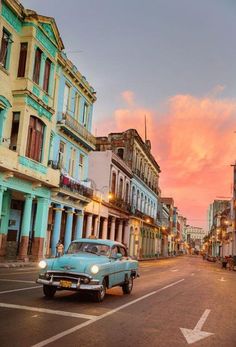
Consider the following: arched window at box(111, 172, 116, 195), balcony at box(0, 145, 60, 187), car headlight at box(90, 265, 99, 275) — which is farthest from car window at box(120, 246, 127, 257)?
arched window at box(111, 172, 116, 195)

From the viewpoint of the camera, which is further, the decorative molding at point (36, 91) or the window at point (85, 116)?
the window at point (85, 116)

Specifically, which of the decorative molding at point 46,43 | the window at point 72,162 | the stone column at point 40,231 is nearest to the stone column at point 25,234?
the stone column at point 40,231

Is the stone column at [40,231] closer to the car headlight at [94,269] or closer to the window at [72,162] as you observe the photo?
the window at [72,162]

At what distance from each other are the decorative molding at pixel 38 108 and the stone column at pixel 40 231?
18.5 feet

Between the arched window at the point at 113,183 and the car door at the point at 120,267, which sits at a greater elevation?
the arched window at the point at 113,183

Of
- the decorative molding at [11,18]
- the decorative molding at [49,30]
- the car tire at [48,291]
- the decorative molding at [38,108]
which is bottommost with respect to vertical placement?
the car tire at [48,291]

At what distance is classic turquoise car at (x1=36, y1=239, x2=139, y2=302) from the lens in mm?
10828

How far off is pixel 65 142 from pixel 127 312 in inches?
961

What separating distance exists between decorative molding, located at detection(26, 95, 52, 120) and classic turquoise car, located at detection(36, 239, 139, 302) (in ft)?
49.0

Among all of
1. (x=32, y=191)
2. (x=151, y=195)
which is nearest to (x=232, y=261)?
(x=151, y=195)

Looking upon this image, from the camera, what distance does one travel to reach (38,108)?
27.1m

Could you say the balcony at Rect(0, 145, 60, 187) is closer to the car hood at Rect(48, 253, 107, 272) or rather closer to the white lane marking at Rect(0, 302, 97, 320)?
the car hood at Rect(48, 253, 107, 272)

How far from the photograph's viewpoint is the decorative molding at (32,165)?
82.4 ft

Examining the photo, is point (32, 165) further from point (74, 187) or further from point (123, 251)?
point (123, 251)
